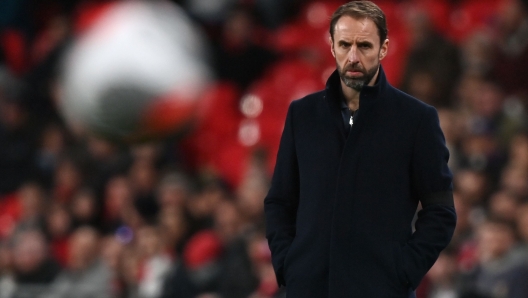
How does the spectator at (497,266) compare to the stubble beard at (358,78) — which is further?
the spectator at (497,266)

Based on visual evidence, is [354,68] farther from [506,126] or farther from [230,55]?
[230,55]

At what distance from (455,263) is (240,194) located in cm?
179

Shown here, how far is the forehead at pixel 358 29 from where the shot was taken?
2.50m

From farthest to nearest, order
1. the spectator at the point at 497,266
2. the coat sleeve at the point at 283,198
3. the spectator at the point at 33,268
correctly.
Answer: the spectator at the point at 33,268
the spectator at the point at 497,266
the coat sleeve at the point at 283,198

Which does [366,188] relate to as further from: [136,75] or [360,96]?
[136,75]

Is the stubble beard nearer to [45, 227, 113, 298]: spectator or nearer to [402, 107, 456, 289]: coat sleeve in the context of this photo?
[402, 107, 456, 289]: coat sleeve

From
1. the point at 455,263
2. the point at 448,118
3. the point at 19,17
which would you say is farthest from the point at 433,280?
the point at 19,17

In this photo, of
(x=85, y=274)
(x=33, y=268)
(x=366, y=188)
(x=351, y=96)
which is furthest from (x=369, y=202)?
(x=33, y=268)

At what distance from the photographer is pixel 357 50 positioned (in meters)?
2.50

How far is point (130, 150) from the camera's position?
325 inches

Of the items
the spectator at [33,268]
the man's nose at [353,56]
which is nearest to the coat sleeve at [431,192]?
the man's nose at [353,56]

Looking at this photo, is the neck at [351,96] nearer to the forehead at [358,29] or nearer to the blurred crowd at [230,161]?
the forehead at [358,29]

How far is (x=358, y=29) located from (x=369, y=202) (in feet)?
1.38

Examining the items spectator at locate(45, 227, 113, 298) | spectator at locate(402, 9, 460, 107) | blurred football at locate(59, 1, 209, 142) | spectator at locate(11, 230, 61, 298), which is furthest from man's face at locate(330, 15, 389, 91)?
spectator at locate(11, 230, 61, 298)
